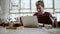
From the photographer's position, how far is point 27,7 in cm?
472

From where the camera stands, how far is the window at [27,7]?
463cm

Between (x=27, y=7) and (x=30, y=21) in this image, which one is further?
(x=27, y=7)

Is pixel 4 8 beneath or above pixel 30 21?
above

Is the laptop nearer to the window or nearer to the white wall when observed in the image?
the white wall

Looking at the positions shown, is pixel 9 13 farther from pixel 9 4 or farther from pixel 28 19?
pixel 28 19

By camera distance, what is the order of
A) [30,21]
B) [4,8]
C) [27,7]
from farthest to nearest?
1. [27,7]
2. [4,8]
3. [30,21]

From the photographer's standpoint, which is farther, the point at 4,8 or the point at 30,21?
the point at 4,8

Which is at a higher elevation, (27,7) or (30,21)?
(27,7)

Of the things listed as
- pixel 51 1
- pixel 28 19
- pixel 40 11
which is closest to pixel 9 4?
pixel 51 1

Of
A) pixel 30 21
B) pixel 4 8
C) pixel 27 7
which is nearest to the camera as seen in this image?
pixel 30 21

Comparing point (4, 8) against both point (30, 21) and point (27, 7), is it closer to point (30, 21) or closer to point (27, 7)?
point (27, 7)

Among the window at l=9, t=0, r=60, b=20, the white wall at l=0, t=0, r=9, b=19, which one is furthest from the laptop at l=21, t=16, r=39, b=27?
the window at l=9, t=0, r=60, b=20

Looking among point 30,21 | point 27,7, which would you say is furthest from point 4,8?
point 30,21

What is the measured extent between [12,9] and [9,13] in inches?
9.1
